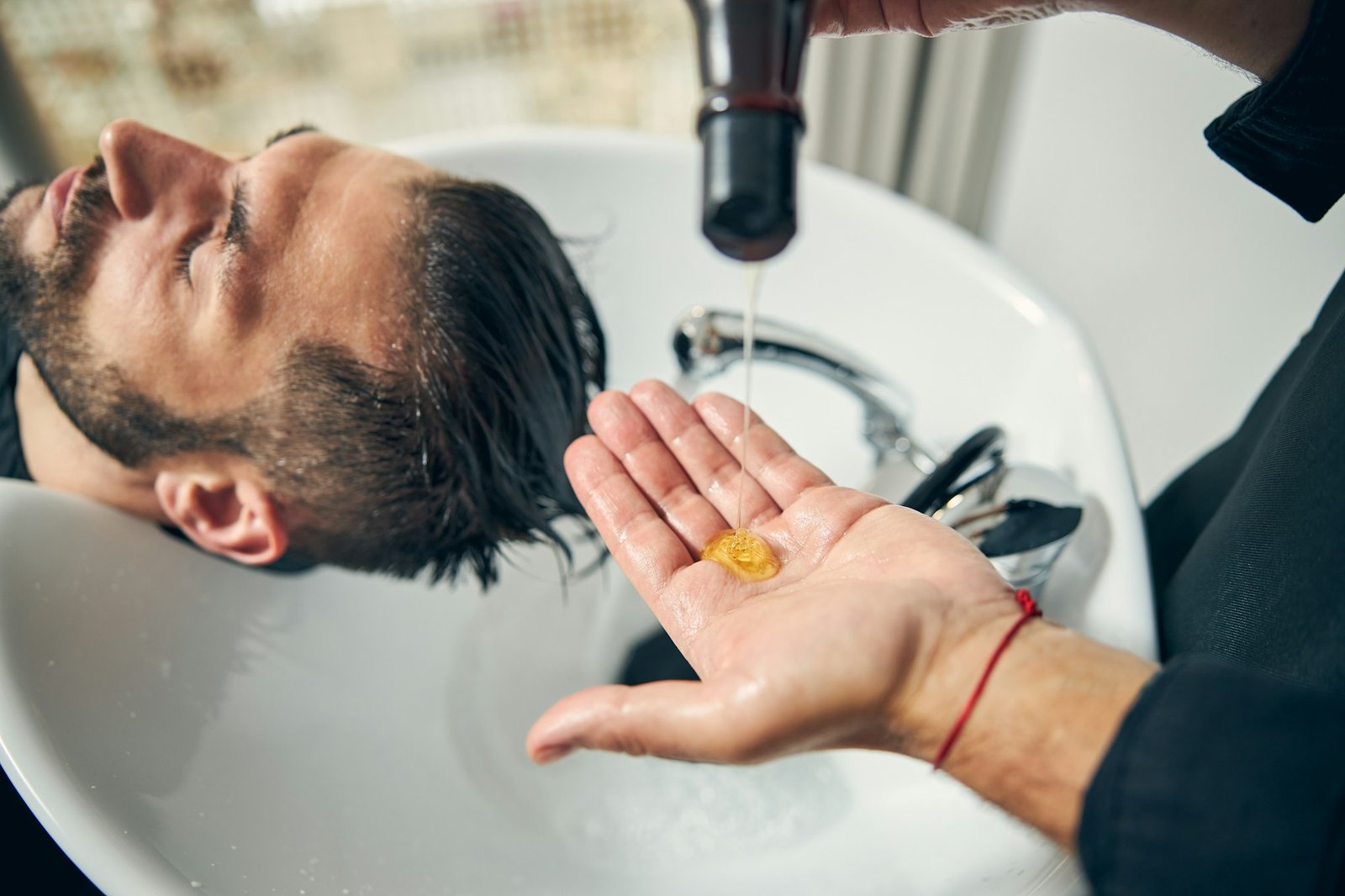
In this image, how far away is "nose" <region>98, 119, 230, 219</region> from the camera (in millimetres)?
911

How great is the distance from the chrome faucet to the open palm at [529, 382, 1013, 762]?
0.73ft

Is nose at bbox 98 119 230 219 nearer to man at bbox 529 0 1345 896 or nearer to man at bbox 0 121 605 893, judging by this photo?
man at bbox 0 121 605 893

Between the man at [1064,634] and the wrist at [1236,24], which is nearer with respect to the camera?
the man at [1064,634]

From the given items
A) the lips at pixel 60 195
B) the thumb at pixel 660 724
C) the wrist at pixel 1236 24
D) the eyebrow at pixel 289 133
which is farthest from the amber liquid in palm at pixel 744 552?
the lips at pixel 60 195

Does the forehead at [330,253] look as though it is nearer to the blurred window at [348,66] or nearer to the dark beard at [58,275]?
the dark beard at [58,275]

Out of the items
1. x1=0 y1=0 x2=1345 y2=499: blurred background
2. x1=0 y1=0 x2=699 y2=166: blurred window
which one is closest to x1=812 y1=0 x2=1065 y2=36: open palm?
x1=0 y1=0 x2=1345 y2=499: blurred background

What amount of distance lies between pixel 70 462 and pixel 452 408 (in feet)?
1.57

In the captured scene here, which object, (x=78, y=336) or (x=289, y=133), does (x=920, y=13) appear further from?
(x=78, y=336)

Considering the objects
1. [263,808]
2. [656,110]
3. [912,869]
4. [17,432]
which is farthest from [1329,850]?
[656,110]

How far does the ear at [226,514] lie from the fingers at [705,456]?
0.44 metres

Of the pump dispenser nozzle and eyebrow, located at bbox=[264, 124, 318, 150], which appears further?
eyebrow, located at bbox=[264, 124, 318, 150]

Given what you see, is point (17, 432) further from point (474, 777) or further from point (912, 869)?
point (912, 869)

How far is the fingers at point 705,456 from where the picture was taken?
33.2 inches

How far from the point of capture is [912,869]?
90 cm
